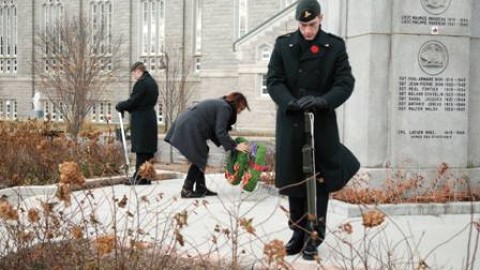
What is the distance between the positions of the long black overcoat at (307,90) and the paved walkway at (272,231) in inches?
15.8

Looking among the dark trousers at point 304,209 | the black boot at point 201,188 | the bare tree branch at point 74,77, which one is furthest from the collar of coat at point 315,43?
the bare tree branch at point 74,77

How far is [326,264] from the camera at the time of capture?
4977mm

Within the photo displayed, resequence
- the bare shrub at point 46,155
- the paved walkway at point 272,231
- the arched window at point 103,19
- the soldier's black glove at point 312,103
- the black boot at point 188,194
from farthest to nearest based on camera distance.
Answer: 1. the arched window at point 103,19
2. the bare shrub at point 46,155
3. the black boot at point 188,194
4. the soldier's black glove at point 312,103
5. the paved walkway at point 272,231

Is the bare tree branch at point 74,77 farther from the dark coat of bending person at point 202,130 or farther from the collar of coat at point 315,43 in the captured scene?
the collar of coat at point 315,43

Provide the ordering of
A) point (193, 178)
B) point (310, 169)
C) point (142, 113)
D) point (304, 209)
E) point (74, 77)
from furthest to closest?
point (74, 77) < point (142, 113) < point (193, 178) < point (304, 209) < point (310, 169)

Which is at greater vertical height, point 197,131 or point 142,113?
point 142,113

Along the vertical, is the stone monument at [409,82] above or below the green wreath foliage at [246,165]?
above

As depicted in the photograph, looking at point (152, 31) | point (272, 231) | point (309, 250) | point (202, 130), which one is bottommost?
point (272, 231)

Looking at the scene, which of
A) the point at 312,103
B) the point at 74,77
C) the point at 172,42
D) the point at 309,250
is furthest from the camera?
the point at 172,42

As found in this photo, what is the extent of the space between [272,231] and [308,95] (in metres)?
1.72

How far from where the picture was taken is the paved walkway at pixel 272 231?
4.74 metres

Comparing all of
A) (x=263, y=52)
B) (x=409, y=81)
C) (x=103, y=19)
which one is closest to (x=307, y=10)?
(x=409, y=81)

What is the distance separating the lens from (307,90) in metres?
5.32

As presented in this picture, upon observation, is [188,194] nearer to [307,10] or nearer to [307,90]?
[307,90]
